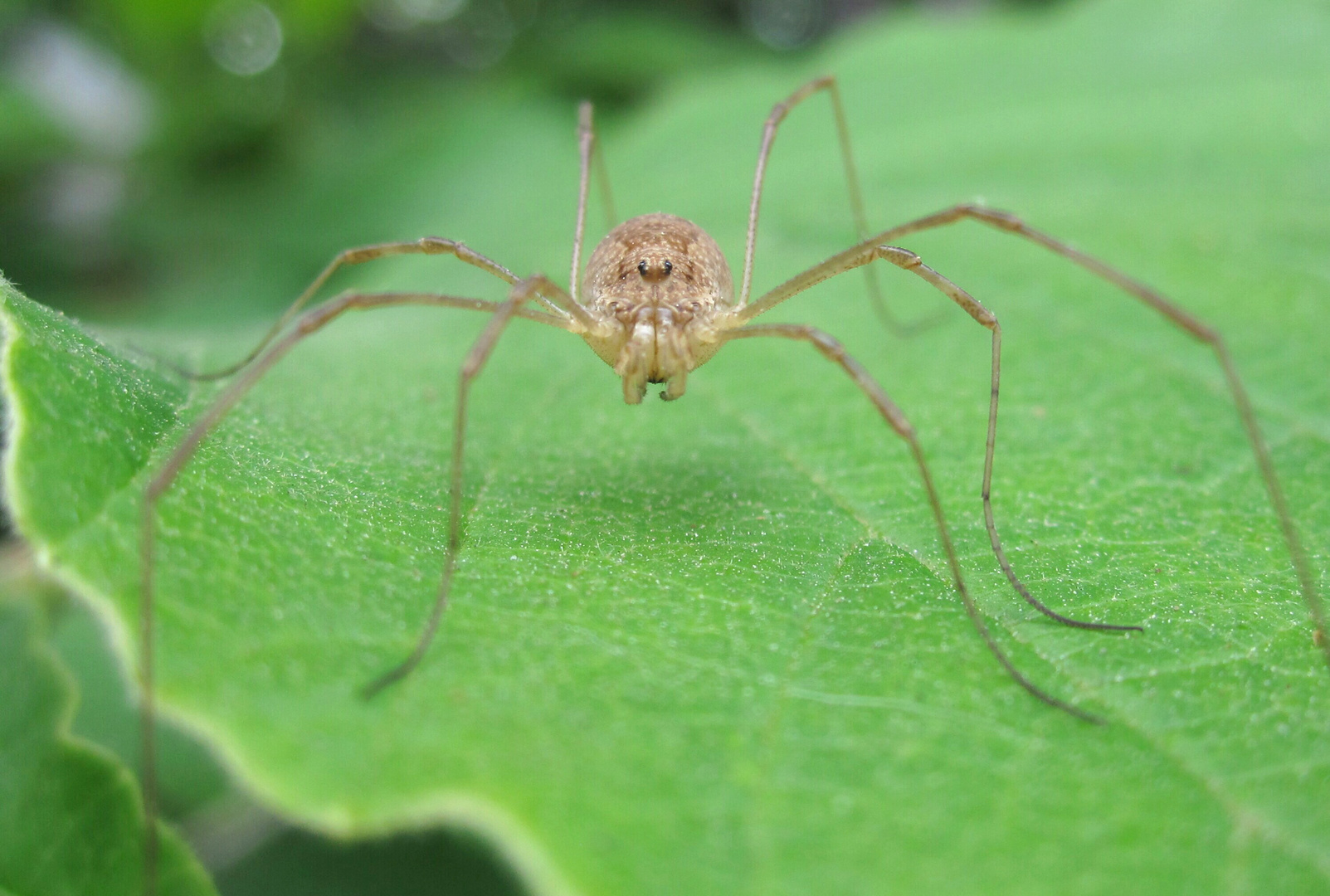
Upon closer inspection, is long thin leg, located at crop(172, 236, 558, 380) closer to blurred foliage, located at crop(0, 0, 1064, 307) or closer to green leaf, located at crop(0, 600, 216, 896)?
green leaf, located at crop(0, 600, 216, 896)

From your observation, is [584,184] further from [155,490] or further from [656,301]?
Answer: [155,490]

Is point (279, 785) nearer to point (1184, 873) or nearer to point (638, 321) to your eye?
point (1184, 873)

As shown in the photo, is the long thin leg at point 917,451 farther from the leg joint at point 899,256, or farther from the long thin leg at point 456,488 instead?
the long thin leg at point 456,488

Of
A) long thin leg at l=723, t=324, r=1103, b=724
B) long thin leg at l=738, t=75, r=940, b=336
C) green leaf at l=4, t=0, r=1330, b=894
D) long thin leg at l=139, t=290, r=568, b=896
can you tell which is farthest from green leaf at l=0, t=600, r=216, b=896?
long thin leg at l=738, t=75, r=940, b=336

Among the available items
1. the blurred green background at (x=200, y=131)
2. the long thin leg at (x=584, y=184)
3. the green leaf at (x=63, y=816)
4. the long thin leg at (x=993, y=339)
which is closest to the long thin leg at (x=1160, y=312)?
the long thin leg at (x=993, y=339)

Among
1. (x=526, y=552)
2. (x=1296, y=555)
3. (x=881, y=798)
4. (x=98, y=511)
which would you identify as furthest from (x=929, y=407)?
(x=98, y=511)
